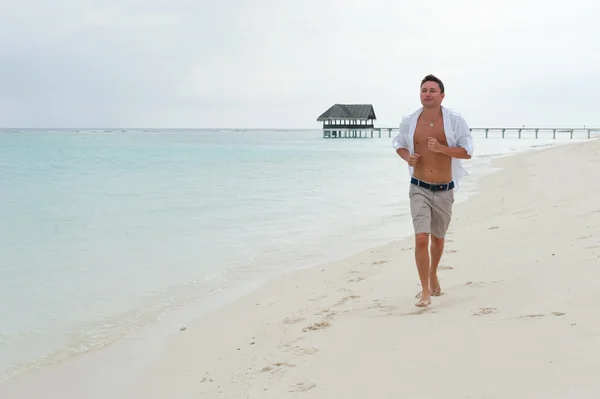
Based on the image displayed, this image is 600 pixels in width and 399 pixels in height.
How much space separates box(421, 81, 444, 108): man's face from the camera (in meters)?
4.04

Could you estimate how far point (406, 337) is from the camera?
3.50 metres

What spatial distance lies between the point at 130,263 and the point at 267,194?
1030 centimetres

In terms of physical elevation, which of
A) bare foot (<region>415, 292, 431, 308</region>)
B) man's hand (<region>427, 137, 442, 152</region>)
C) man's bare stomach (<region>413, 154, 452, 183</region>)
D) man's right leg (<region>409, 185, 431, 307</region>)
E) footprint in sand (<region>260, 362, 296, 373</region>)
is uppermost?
man's hand (<region>427, 137, 442, 152</region>)

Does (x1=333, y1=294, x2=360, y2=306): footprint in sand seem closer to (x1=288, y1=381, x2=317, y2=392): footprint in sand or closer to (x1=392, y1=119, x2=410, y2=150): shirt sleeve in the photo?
(x1=392, y1=119, x2=410, y2=150): shirt sleeve

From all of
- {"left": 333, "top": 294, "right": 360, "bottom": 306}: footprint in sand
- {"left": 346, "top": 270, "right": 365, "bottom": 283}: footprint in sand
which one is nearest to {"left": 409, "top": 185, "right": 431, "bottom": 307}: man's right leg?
{"left": 333, "top": 294, "right": 360, "bottom": 306}: footprint in sand

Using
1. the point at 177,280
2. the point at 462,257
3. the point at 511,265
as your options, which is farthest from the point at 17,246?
the point at 511,265

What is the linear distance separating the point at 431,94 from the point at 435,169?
573mm

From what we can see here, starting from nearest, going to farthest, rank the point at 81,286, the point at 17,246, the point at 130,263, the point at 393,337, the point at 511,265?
the point at 393,337
the point at 511,265
the point at 81,286
the point at 130,263
the point at 17,246

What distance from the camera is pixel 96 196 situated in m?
19.1

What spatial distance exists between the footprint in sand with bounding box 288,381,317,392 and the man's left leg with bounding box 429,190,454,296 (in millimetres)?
1684

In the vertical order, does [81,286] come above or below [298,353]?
below

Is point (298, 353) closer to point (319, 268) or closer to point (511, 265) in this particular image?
point (511, 265)

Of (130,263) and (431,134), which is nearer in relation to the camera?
(431,134)

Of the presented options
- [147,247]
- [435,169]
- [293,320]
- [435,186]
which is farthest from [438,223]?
[147,247]
